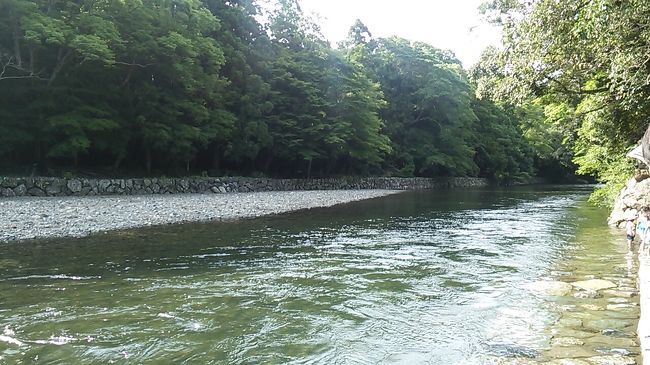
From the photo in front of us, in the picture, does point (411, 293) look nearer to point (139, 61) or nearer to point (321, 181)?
point (139, 61)

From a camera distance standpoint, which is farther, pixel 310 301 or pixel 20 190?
pixel 20 190

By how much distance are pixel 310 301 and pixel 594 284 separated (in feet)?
13.0

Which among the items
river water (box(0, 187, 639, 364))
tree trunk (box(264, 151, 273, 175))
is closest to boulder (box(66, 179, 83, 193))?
river water (box(0, 187, 639, 364))

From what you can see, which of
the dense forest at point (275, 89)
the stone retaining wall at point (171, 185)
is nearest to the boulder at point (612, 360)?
the dense forest at point (275, 89)

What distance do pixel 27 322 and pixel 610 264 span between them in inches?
332

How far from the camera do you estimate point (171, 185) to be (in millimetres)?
25438

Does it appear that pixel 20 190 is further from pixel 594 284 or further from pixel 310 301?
pixel 594 284

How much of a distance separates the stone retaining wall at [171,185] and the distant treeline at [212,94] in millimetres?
1830

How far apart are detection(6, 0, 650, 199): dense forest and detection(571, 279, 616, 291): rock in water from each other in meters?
3.34

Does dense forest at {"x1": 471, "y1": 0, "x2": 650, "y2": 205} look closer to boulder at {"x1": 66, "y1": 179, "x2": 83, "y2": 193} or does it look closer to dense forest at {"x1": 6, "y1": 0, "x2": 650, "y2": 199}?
dense forest at {"x1": 6, "y1": 0, "x2": 650, "y2": 199}

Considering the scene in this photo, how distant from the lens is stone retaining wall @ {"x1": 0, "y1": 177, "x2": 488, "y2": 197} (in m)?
19.5

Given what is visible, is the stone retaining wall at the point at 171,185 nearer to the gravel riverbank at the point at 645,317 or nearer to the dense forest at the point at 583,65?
the dense forest at the point at 583,65

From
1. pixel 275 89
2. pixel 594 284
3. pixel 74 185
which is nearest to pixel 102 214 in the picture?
pixel 74 185

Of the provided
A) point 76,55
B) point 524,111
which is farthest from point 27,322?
point 524,111
